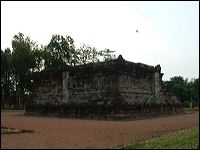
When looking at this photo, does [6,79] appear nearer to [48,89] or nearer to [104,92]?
[48,89]

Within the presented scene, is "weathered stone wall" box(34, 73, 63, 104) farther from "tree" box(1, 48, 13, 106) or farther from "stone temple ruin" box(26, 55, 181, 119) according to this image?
"tree" box(1, 48, 13, 106)

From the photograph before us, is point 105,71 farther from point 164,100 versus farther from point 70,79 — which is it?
point 164,100

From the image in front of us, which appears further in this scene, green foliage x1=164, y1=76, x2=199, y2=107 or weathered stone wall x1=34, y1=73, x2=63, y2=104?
green foliage x1=164, y1=76, x2=199, y2=107

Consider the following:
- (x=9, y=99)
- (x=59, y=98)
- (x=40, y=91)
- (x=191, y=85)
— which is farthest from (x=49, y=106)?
(x=191, y=85)

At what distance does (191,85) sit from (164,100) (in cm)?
3174

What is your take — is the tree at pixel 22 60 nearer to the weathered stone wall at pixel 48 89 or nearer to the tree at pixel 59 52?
the tree at pixel 59 52

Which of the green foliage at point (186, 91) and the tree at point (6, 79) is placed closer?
the tree at point (6, 79)

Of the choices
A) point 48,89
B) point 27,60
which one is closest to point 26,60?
point 27,60

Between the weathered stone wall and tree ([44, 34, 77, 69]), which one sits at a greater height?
tree ([44, 34, 77, 69])

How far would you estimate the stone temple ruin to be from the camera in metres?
22.6

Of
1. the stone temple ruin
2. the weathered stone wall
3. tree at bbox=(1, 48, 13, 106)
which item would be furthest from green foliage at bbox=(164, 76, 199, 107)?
the weathered stone wall

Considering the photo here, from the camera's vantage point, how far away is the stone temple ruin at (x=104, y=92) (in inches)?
889

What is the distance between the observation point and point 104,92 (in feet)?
76.9

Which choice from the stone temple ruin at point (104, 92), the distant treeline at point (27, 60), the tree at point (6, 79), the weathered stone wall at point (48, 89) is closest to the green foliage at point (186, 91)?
the distant treeline at point (27, 60)
